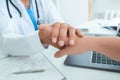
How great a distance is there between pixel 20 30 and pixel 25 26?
42 millimetres

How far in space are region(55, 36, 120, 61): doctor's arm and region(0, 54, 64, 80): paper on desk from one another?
8 cm

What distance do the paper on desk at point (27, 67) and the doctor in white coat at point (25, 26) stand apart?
46 mm

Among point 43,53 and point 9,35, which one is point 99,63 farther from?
point 9,35

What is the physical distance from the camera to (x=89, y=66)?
29.7 inches

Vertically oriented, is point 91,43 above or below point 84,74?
Result: above

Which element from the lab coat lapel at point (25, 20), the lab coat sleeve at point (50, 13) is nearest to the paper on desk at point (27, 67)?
the lab coat lapel at point (25, 20)

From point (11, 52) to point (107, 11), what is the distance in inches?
75.1

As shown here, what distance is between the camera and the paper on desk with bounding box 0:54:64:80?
70 centimetres

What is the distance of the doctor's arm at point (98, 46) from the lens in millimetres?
718

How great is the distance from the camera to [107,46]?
2.39 ft

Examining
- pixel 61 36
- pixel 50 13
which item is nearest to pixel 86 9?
pixel 50 13

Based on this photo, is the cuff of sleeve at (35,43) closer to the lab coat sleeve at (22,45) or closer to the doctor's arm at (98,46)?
the lab coat sleeve at (22,45)

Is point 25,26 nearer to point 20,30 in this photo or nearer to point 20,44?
point 20,30

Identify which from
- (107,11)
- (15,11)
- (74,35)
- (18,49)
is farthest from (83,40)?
(107,11)
